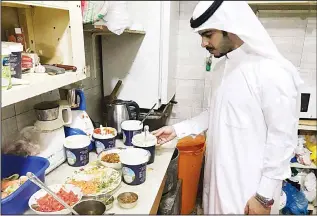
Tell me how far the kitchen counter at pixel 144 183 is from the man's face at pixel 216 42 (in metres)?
0.60

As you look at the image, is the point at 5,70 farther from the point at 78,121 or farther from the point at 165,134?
the point at 165,134

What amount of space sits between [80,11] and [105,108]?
914 mm

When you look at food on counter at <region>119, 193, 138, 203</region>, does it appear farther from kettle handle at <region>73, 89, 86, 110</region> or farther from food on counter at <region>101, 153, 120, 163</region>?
kettle handle at <region>73, 89, 86, 110</region>

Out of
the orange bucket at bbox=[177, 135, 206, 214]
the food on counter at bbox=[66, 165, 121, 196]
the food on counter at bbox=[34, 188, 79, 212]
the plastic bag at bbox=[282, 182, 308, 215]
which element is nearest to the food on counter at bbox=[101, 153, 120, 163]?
the food on counter at bbox=[66, 165, 121, 196]

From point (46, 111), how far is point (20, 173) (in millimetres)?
272

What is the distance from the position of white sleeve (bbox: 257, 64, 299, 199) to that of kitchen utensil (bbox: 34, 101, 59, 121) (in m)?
0.89

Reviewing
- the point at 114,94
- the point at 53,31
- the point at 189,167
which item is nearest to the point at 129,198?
the point at 53,31

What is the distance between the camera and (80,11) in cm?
102

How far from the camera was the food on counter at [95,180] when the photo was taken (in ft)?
3.32

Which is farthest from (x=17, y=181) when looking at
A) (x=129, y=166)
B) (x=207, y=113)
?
(x=207, y=113)

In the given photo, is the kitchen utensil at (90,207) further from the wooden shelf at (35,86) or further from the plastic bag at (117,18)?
the plastic bag at (117,18)

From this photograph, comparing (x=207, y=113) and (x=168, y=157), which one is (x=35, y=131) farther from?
(x=207, y=113)

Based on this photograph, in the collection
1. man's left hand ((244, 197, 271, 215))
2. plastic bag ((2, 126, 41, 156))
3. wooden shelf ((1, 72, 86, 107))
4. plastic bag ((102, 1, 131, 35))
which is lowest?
man's left hand ((244, 197, 271, 215))

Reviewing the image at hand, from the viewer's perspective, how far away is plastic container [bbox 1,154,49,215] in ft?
2.65
